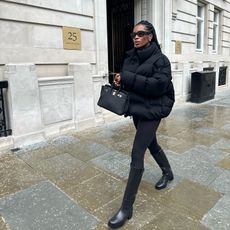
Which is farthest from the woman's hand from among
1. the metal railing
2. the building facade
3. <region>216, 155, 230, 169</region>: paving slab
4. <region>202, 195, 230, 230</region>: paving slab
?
the metal railing

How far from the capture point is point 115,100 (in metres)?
2.62

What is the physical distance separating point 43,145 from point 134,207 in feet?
9.10

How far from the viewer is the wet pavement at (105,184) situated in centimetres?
269

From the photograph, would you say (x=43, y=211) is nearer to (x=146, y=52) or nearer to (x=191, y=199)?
(x=191, y=199)

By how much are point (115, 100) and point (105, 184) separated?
1.39 meters

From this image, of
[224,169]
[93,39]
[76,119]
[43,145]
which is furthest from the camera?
[93,39]

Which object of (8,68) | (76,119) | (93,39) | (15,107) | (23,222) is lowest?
(23,222)

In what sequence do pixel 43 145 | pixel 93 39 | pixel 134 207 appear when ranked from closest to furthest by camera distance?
pixel 134 207
pixel 43 145
pixel 93 39

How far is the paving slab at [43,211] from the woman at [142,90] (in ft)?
1.28

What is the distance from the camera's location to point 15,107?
4.80m

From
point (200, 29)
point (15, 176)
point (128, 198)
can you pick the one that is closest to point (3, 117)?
point (15, 176)

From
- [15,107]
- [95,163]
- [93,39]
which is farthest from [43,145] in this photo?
[93,39]

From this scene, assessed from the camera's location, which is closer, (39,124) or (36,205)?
(36,205)

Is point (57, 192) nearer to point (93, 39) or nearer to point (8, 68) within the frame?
point (8, 68)
